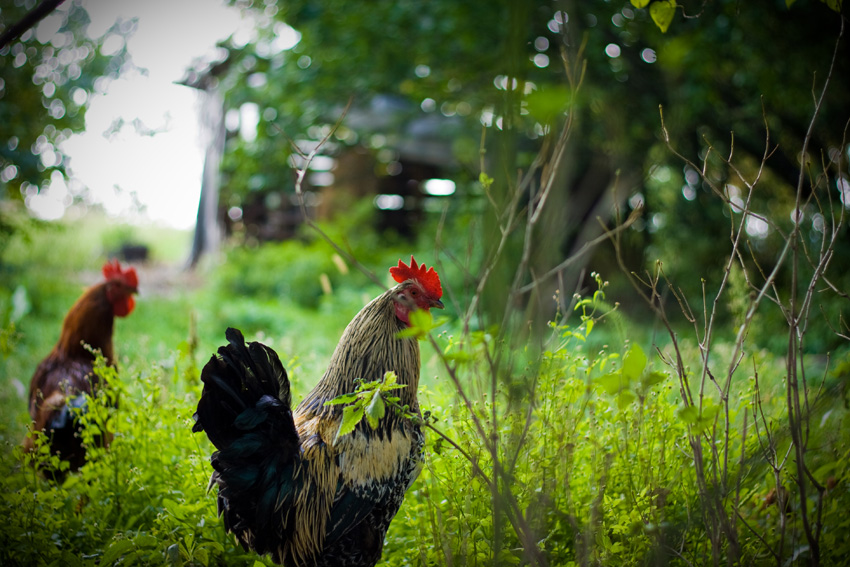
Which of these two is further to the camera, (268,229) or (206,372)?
(268,229)

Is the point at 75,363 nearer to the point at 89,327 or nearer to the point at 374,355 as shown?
the point at 89,327

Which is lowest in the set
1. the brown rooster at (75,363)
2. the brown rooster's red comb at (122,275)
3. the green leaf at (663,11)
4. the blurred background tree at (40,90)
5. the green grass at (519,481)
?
the green grass at (519,481)

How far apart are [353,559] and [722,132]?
22.5ft

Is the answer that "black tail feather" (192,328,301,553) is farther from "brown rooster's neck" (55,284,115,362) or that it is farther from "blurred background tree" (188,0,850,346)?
"blurred background tree" (188,0,850,346)

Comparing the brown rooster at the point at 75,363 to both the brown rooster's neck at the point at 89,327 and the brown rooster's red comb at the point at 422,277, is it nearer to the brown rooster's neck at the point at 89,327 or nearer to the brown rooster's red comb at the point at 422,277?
the brown rooster's neck at the point at 89,327

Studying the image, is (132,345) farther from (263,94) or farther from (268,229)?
(268,229)

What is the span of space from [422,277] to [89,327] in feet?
6.92

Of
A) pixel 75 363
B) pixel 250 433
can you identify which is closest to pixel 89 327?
pixel 75 363

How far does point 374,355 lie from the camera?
2.16 metres

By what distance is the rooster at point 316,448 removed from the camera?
187cm

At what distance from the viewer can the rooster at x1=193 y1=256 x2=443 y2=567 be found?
1.87m

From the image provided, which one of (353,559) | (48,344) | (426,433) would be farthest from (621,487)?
(48,344)

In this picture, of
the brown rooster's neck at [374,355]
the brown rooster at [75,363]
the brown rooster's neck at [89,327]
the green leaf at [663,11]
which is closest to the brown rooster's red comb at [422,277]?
the brown rooster's neck at [374,355]

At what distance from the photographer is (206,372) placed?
72.4 inches
